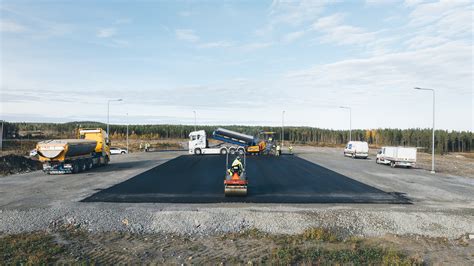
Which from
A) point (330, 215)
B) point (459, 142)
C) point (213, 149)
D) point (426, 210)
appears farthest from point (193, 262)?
point (459, 142)

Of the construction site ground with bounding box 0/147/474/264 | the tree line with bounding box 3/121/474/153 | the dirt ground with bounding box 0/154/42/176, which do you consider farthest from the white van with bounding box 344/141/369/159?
the tree line with bounding box 3/121/474/153

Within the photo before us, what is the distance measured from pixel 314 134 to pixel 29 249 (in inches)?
4796

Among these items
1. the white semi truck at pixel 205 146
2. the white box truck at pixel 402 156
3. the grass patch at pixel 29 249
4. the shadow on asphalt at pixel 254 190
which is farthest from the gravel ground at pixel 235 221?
the white semi truck at pixel 205 146

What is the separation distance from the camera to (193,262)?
1034 centimetres

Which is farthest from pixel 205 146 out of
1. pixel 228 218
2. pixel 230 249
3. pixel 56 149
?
pixel 230 249

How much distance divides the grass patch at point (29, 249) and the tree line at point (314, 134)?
7885 cm

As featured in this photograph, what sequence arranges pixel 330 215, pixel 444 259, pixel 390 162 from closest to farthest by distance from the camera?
pixel 444 259 < pixel 330 215 < pixel 390 162

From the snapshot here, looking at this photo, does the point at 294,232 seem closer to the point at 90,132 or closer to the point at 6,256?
the point at 6,256

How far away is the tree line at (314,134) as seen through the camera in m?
96.1

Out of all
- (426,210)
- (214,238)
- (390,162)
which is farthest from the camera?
(390,162)

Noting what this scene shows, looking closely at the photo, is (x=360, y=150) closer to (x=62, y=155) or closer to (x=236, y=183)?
(x=236, y=183)

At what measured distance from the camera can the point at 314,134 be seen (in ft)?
422

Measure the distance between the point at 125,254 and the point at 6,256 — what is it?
306 centimetres

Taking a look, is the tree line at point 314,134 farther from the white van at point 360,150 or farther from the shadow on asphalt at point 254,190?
the shadow on asphalt at point 254,190
